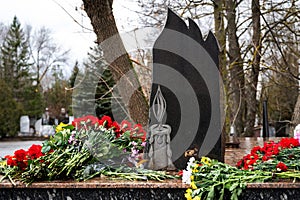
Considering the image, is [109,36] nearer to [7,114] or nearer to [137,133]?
[137,133]

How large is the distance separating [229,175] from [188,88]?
2.68ft

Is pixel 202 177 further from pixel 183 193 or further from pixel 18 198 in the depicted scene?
pixel 18 198

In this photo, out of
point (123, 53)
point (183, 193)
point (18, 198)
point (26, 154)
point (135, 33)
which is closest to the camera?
point (183, 193)

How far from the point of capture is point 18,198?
295 centimetres

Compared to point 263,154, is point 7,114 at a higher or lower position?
higher

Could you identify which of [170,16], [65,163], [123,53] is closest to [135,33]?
[123,53]

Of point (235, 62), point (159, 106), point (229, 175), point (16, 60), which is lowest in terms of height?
point (229, 175)

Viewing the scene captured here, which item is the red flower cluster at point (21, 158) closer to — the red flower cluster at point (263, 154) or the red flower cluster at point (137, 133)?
the red flower cluster at point (137, 133)

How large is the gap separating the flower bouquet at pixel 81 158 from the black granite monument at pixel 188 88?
1.13ft

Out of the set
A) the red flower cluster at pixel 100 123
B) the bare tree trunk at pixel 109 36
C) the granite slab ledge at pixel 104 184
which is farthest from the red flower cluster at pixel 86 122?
the bare tree trunk at pixel 109 36

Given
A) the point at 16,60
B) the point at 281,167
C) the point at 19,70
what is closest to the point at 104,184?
the point at 281,167

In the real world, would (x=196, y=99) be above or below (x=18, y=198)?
above

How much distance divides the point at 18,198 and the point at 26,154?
0.38 meters

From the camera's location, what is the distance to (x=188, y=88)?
3.27 meters
